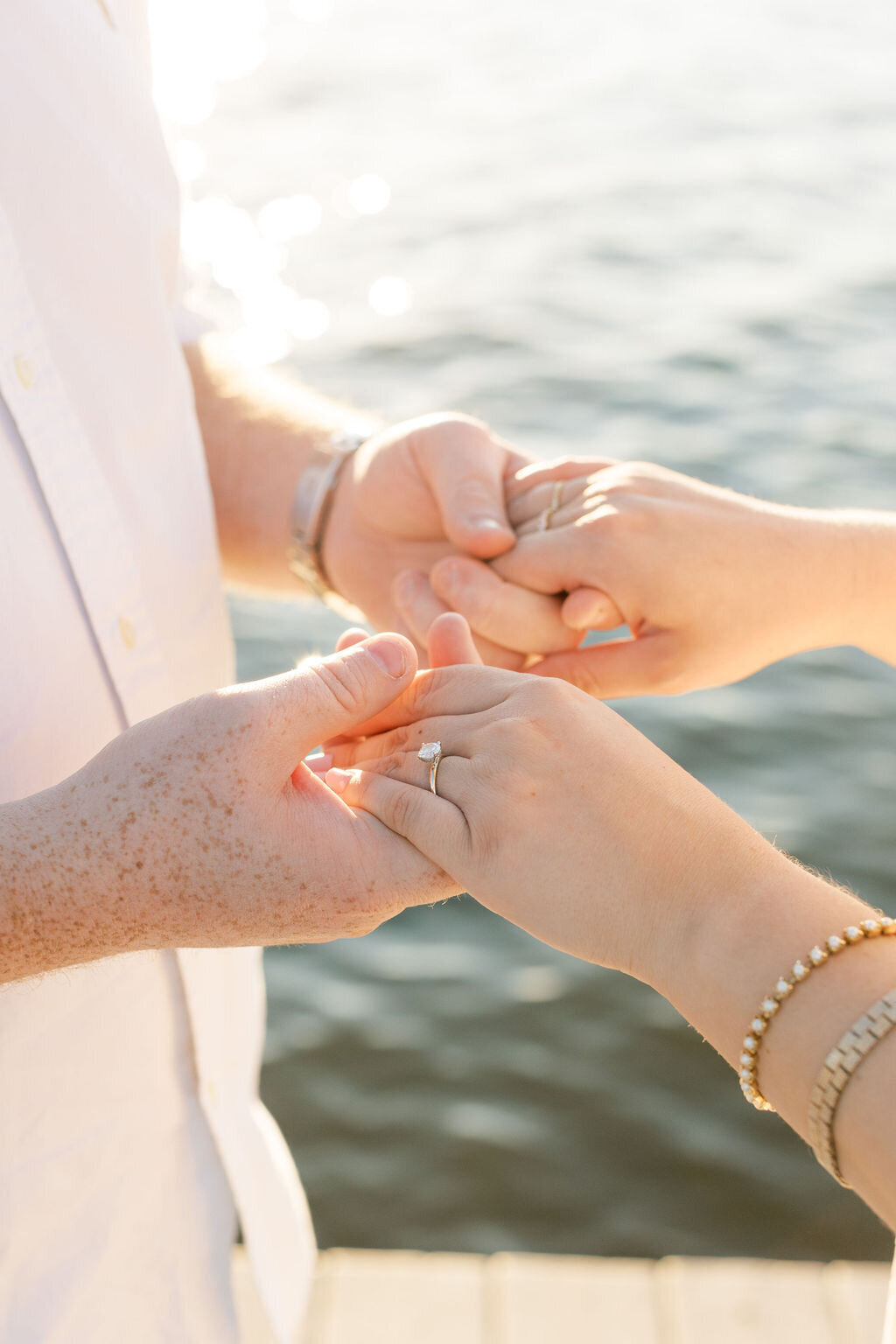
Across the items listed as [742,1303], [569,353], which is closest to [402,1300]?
[742,1303]

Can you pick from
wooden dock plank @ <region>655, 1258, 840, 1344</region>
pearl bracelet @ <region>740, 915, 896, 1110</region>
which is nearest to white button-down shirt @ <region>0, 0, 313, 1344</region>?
pearl bracelet @ <region>740, 915, 896, 1110</region>

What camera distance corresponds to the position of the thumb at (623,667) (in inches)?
74.0

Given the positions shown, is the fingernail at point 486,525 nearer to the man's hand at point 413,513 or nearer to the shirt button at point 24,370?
the man's hand at point 413,513

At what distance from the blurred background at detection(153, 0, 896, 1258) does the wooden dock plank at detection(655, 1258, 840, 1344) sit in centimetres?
97

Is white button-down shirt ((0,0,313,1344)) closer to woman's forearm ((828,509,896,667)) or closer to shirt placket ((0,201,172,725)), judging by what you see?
shirt placket ((0,201,172,725))

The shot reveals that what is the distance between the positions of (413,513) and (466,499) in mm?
102

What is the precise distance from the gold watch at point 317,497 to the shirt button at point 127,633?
0.61 meters

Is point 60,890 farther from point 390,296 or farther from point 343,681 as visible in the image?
point 390,296

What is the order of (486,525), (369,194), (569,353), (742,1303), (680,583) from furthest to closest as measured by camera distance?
(369,194) → (569,353) → (742,1303) → (486,525) → (680,583)

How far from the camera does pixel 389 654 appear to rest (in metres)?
1.43

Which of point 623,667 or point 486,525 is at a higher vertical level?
point 486,525

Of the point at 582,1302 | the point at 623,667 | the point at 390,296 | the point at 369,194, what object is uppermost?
the point at 623,667

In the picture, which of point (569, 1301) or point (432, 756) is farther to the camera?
point (569, 1301)

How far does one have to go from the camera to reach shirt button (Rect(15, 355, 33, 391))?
134 cm
